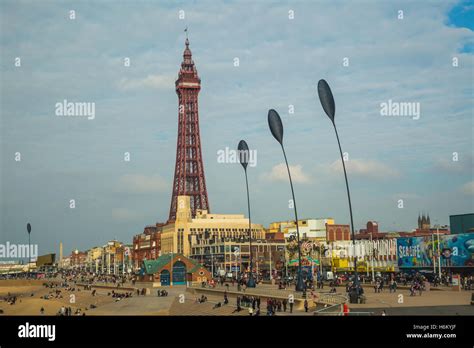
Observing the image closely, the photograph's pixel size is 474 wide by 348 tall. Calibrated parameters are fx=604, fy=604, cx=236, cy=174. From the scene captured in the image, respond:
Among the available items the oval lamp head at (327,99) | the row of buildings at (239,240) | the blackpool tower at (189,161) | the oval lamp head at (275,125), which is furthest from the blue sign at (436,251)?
the blackpool tower at (189,161)

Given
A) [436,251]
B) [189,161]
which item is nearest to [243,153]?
[436,251]

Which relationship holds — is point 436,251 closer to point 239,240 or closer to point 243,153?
point 243,153

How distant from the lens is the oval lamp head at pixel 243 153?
70.3 metres

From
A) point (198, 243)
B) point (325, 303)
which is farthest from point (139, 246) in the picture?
point (325, 303)

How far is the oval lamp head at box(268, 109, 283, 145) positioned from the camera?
196ft

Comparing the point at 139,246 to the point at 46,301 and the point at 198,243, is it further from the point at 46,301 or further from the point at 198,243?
the point at 46,301

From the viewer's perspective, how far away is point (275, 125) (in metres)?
59.9

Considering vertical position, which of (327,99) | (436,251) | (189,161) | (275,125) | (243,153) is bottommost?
(436,251)

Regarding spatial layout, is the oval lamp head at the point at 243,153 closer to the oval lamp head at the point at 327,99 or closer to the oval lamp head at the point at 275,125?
the oval lamp head at the point at 275,125

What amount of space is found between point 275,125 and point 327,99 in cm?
1288

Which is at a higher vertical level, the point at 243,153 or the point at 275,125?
the point at 275,125

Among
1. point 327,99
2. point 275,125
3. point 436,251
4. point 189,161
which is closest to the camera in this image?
point 327,99

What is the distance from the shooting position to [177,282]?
105812 millimetres

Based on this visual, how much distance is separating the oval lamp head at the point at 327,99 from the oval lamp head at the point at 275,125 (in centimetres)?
1210
